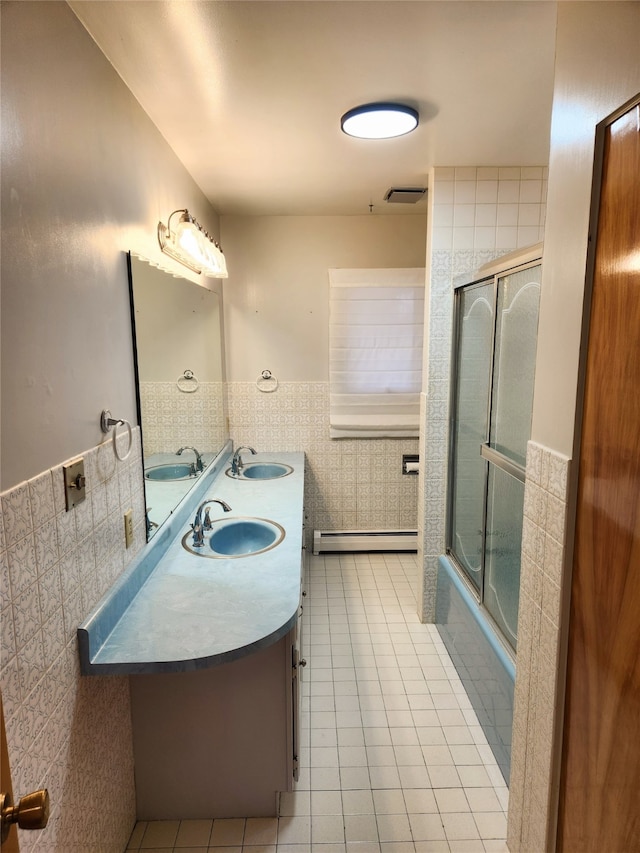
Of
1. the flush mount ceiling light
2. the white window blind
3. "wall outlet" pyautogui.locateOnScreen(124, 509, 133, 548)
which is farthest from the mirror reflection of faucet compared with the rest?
the flush mount ceiling light

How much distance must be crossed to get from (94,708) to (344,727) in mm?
1119

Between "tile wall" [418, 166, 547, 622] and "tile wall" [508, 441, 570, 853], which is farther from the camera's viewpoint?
"tile wall" [418, 166, 547, 622]

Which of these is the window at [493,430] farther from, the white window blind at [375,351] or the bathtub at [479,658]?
the white window blind at [375,351]

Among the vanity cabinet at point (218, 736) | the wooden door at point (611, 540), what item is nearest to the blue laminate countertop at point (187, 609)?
the vanity cabinet at point (218, 736)

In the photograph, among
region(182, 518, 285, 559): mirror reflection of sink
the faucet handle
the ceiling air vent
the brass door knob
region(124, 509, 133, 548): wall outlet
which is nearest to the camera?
the brass door knob

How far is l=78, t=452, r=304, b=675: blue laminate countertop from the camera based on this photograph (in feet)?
4.19

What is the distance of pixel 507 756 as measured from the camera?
1789 millimetres

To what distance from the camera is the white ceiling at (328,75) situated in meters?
1.26

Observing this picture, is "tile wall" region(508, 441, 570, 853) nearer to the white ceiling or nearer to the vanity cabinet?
the vanity cabinet

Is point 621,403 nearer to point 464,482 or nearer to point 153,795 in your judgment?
point 464,482

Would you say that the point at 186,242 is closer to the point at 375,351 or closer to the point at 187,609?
the point at 187,609

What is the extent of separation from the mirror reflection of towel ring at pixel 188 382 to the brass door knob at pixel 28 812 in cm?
173

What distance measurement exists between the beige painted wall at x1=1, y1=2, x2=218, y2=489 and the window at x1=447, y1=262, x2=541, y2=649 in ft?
4.65

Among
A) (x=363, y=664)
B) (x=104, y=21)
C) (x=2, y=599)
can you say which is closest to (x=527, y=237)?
(x=104, y=21)
